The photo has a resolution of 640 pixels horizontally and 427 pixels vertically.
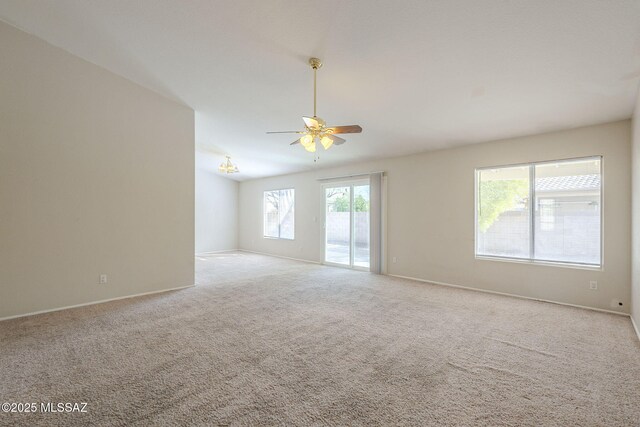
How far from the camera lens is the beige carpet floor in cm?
185

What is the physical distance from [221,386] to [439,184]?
484 cm

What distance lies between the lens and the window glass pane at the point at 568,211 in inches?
158

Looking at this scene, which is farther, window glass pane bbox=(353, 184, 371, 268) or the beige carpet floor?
window glass pane bbox=(353, 184, 371, 268)

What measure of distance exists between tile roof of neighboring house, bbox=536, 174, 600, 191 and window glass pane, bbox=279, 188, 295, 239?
5.87 m

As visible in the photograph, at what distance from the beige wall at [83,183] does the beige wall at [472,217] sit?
10.9 feet

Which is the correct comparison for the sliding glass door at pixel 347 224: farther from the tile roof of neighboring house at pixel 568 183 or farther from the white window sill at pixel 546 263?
the tile roof of neighboring house at pixel 568 183

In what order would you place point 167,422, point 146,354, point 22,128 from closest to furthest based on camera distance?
point 167,422 → point 146,354 → point 22,128

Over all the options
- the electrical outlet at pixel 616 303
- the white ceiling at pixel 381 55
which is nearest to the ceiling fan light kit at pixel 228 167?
the white ceiling at pixel 381 55

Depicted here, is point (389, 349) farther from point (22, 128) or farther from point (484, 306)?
point (22, 128)

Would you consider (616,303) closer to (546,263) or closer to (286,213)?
(546,263)

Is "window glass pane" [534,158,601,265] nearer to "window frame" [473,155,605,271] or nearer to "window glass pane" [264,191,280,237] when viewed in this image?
"window frame" [473,155,605,271]

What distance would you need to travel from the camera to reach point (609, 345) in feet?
9.36

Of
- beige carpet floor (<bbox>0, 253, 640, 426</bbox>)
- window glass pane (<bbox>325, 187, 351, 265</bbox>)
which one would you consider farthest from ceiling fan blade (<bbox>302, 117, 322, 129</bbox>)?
window glass pane (<bbox>325, 187, 351, 265</bbox>)

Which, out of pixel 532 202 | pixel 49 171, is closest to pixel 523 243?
pixel 532 202
